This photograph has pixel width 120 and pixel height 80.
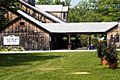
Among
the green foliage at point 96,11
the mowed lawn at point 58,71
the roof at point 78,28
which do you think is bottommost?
the mowed lawn at point 58,71

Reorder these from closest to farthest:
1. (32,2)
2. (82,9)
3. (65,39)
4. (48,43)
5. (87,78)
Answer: (87,78)
(48,43)
(65,39)
(32,2)
(82,9)

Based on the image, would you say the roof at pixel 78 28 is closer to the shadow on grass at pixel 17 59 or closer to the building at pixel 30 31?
the building at pixel 30 31

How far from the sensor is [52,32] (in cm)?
6825

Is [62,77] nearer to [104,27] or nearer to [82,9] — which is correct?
[104,27]

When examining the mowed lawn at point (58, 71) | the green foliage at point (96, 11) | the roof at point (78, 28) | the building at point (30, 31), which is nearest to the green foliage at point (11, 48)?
the building at point (30, 31)

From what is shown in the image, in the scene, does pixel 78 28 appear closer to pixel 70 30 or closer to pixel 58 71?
pixel 70 30

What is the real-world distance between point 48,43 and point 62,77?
46880 mm

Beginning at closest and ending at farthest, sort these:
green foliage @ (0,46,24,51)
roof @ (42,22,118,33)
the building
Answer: green foliage @ (0,46,24,51)
the building
roof @ (42,22,118,33)

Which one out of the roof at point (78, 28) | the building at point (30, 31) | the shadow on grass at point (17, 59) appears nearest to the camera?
the shadow on grass at point (17, 59)

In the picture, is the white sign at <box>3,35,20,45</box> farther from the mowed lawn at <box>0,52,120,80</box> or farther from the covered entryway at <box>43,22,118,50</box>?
the mowed lawn at <box>0,52,120,80</box>

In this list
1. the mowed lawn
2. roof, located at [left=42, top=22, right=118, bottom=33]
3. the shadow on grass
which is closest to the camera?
the mowed lawn

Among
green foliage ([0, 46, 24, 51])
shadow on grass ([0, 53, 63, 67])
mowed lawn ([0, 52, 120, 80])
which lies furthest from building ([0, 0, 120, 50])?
mowed lawn ([0, 52, 120, 80])

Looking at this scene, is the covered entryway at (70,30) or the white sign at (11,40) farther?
the covered entryway at (70,30)

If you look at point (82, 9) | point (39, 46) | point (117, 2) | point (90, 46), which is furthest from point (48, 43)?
point (82, 9)
